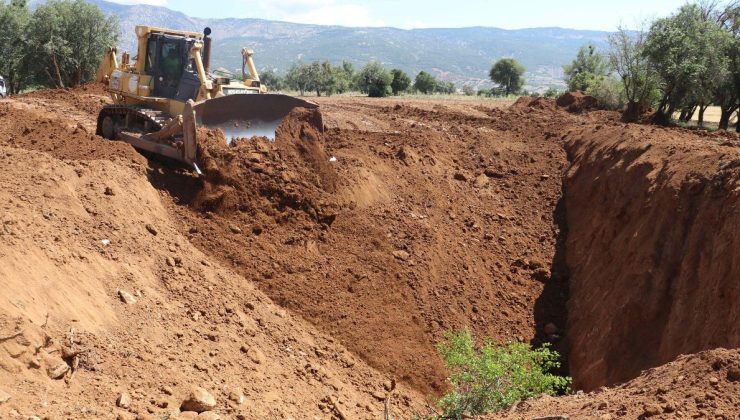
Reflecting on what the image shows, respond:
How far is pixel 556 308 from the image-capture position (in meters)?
12.0

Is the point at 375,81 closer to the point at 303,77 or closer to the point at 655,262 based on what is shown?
the point at 303,77

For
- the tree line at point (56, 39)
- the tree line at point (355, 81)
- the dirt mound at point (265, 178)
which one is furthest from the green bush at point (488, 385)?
the tree line at point (355, 81)

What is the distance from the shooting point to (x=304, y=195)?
11398mm

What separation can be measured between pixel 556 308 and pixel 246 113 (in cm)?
612

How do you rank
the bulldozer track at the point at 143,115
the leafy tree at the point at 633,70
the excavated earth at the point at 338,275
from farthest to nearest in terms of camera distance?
1. the leafy tree at the point at 633,70
2. the bulldozer track at the point at 143,115
3. the excavated earth at the point at 338,275

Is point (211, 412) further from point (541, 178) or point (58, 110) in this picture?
point (58, 110)

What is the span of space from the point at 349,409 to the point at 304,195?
4220mm

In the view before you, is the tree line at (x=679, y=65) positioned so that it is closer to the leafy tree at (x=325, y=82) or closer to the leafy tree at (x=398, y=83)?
the leafy tree at (x=398, y=83)

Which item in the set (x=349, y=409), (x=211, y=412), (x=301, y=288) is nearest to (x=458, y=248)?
(x=301, y=288)

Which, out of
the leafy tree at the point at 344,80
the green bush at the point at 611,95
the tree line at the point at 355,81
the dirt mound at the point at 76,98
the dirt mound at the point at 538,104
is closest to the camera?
the dirt mound at the point at 76,98

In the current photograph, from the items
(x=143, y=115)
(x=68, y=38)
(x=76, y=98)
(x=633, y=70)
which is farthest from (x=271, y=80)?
(x=143, y=115)

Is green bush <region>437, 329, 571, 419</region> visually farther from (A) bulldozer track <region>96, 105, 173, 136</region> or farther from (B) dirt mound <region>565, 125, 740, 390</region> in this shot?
(A) bulldozer track <region>96, 105, 173, 136</region>

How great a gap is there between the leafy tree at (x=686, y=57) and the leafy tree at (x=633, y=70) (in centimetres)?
67

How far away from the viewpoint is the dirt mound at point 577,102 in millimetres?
28594
